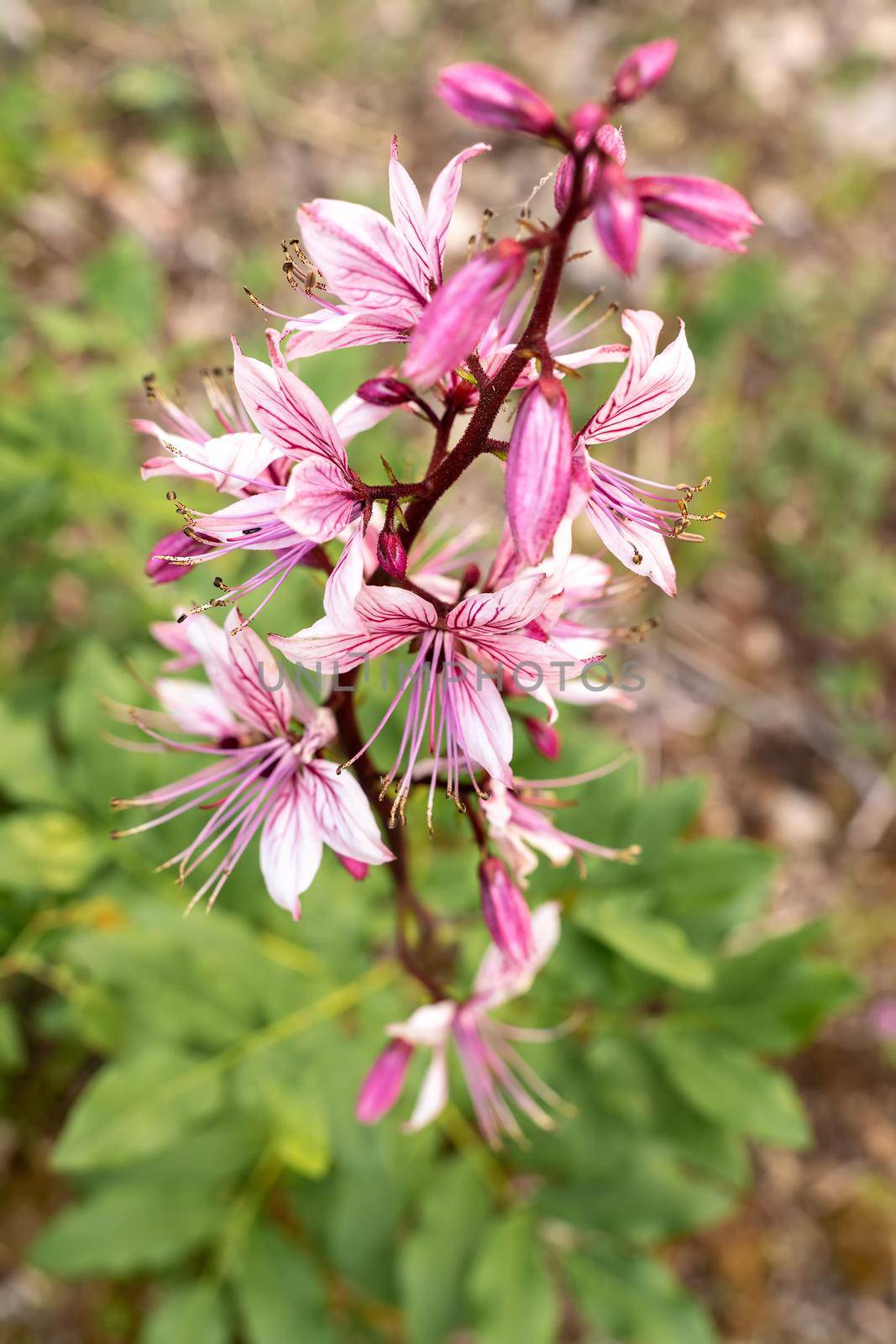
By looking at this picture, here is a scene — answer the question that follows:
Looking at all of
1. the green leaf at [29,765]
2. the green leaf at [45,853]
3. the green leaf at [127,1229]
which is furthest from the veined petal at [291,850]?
the green leaf at [127,1229]

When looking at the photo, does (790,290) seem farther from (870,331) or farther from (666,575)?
(666,575)

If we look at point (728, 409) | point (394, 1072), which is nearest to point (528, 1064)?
point (394, 1072)

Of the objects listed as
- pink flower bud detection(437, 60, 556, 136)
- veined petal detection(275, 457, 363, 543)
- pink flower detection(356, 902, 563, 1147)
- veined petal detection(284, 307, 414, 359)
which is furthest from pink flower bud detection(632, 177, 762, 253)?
pink flower detection(356, 902, 563, 1147)

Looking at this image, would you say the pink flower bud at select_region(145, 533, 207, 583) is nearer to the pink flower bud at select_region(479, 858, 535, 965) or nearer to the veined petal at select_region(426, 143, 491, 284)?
the veined petal at select_region(426, 143, 491, 284)

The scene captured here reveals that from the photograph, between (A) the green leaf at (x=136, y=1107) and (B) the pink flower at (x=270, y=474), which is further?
(A) the green leaf at (x=136, y=1107)

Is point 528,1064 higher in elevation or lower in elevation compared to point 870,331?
lower

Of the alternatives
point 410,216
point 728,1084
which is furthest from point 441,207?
point 728,1084

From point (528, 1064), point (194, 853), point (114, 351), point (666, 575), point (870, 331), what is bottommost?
point (528, 1064)

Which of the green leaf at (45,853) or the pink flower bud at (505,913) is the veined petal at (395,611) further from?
the green leaf at (45,853)
